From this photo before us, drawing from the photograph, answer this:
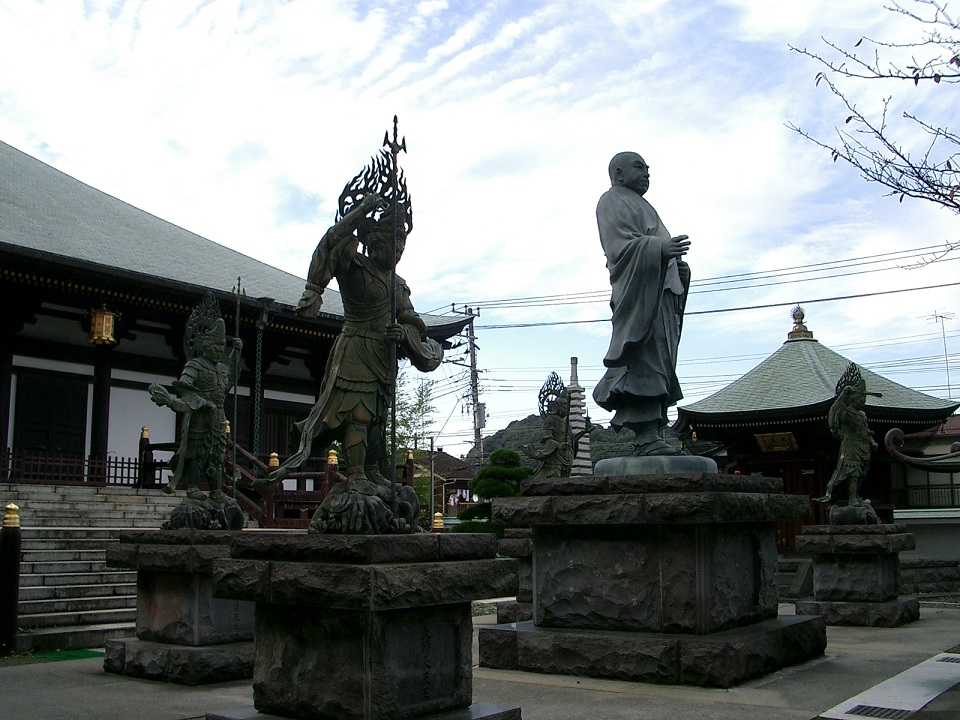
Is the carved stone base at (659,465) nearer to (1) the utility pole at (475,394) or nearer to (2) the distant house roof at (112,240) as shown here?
(2) the distant house roof at (112,240)

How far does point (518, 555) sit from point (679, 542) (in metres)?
4.90

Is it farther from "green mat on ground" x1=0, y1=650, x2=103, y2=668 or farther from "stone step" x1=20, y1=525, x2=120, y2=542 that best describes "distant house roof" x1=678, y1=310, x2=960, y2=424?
"green mat on ground" x1=0, y1=650, x2=103, y2=668

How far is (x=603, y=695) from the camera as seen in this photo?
554 cm

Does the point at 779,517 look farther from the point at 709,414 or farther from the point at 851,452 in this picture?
the point at 709,414

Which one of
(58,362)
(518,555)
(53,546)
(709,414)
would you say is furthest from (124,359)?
(709,414)

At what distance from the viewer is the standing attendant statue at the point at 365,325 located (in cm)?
459

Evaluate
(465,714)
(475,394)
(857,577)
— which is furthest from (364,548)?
(475,394)

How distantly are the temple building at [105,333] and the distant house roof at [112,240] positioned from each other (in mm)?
52

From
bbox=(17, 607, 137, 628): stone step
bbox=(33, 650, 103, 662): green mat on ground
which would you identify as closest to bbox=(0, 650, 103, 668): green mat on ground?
bbox=(33, 650, 103, 662): green mat on ground

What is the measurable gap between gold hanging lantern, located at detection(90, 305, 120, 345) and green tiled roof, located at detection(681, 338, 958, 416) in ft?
41.4

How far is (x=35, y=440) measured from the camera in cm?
1620

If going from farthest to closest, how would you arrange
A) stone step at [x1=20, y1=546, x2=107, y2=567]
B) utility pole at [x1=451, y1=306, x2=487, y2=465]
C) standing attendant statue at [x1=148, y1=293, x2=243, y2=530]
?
1. utility pole at [x1=451, y1=306, x2=487, y2=465]
2. stone step at [x1=20, y1=546, x2=107, y2=567]
3. standing attendant statue at [x1=148, y1=293, x2=243, y2=530]

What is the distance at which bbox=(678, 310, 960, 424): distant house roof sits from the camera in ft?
64.1

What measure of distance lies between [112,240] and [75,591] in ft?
33.6
